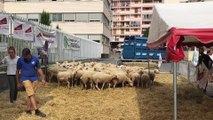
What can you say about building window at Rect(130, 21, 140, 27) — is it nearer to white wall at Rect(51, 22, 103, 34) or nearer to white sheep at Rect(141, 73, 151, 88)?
white wall at Rect(51, 22, 103, 34)

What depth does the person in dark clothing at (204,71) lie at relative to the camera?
18419 mm

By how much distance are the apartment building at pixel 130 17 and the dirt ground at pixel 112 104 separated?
112711mm

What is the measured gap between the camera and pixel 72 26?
2721 inches

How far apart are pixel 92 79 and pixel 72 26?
51558mm

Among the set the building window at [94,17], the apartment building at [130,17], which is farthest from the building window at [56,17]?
the apartment building at [130,17]

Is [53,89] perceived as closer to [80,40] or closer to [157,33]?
[157,33]

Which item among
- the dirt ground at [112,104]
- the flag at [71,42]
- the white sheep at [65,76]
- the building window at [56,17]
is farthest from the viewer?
the building window at [56,17]

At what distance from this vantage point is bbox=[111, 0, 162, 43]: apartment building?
13075 cm

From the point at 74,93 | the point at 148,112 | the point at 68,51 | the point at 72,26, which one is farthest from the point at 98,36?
the point at 148,112

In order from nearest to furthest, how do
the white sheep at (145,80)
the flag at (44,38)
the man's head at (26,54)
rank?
1. the man's head at (26,54)
2. the white sheep at (145,80)
3. the flag at (44,38)

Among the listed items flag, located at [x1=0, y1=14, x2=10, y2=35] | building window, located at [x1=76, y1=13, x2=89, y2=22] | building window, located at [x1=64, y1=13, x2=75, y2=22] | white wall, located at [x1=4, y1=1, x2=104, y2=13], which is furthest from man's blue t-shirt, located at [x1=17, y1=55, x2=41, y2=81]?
building window, located at [x1=64, y1=13, x2=75, y2=22]

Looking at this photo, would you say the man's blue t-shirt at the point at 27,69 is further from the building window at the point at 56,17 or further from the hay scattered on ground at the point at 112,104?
the building window at the point at 56,17

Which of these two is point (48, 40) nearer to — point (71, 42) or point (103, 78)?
point (103, 78)

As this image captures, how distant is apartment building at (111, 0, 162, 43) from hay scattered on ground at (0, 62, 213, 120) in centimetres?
11256
